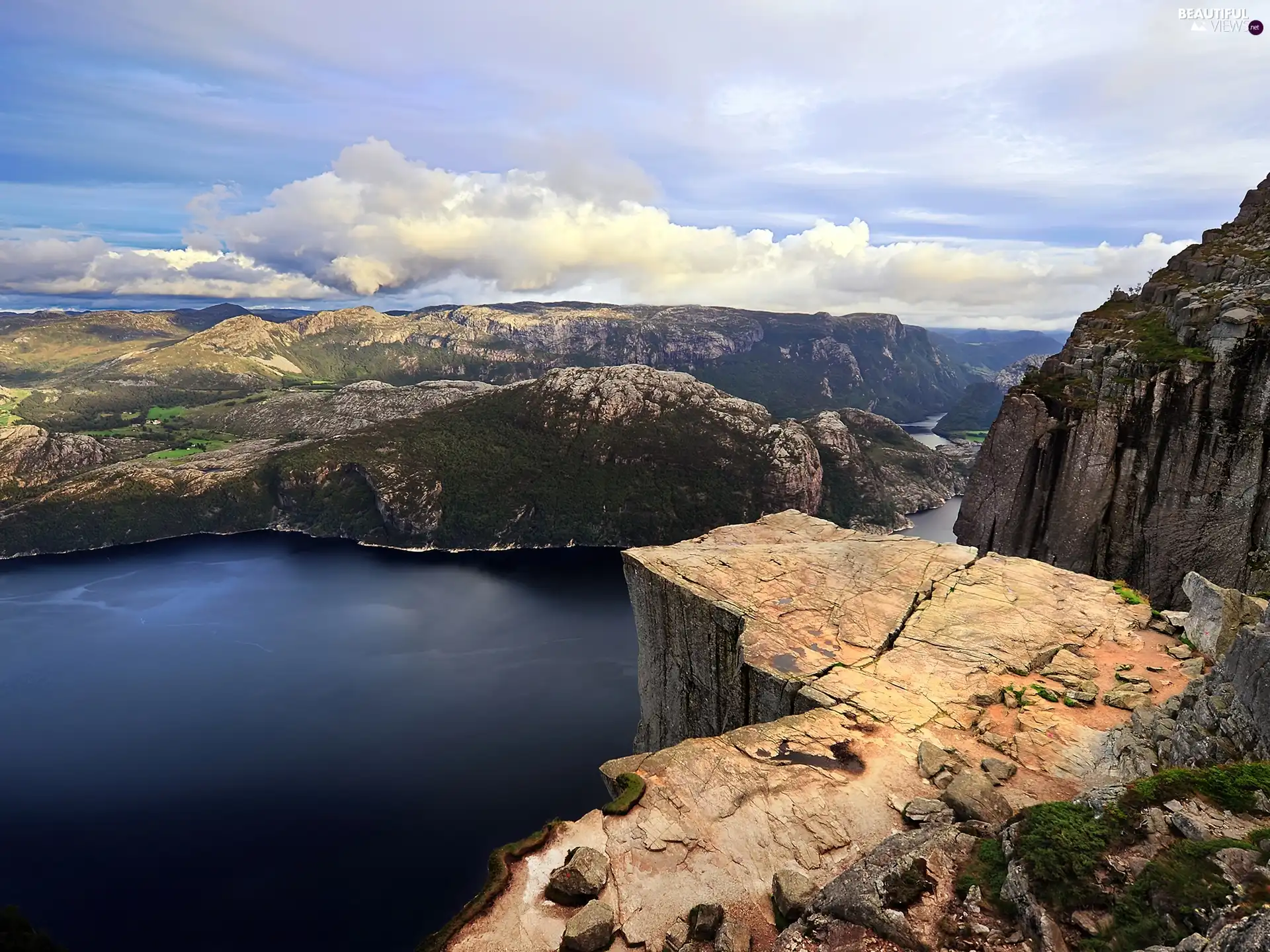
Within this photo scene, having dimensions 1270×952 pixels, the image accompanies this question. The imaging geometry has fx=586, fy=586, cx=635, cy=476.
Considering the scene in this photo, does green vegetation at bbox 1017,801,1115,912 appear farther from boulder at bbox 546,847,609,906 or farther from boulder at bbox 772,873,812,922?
boulder at bbox 546,847,609,906

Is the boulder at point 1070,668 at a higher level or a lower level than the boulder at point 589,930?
higher

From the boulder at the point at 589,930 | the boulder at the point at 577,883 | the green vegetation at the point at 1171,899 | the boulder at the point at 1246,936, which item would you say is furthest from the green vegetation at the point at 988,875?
the boulder at the point at 577,883

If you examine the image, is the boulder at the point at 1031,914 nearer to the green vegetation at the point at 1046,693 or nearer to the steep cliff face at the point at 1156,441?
the green vegetation at the point at 1046,693

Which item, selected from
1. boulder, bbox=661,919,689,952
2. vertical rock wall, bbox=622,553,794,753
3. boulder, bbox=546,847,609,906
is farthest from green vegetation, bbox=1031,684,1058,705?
boulder, bbox=546,847,609,906

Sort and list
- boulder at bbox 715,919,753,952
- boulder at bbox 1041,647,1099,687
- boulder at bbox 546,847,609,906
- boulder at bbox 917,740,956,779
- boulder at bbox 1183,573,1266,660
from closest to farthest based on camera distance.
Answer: boulder at bbox 715,919,753,952
boulder at bbox 546,847,609,906
boulder at bbox 917,740,956,779
boulder at bbox 1183,573,1266,660
boulder at bbox 1041,647,1099,687

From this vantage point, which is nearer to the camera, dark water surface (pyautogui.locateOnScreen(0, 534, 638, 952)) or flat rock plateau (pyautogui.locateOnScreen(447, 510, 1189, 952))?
flat rock plateau (pyautogui.locateOnScreen(447, 510, 1189, 952))

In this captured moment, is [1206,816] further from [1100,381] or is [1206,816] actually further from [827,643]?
[1100,381]
